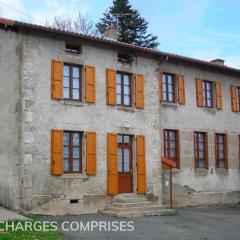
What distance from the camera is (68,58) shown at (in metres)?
17.6

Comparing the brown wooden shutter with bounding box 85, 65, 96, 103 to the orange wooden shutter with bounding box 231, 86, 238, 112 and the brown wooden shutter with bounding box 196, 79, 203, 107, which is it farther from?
the orange wooden shutter with bounding box 231, 86, 238, 112

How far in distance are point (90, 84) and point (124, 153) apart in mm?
3016

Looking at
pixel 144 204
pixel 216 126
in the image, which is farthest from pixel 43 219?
pixel 216 126

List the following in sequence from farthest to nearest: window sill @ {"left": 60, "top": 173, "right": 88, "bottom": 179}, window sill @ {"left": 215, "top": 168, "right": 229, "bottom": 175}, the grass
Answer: window sill @ {"left": 215, "top": 168, "right": 229, "bottom": 175}, window sill @ {"left": 60, "top": 173, "right": 88, "bottom": 179}, the grass

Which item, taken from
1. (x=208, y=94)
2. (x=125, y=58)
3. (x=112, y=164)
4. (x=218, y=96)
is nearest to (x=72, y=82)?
(x=125, y=58)

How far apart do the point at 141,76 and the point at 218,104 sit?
16.7 feet

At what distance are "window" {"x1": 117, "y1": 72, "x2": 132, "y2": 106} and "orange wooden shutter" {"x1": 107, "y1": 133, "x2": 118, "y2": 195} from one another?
1485mm

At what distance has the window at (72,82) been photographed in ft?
57.5

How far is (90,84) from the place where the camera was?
A: 17.9 m

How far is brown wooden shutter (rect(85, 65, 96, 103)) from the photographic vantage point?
17.8 metres

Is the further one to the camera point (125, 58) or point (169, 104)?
point (169, 104)

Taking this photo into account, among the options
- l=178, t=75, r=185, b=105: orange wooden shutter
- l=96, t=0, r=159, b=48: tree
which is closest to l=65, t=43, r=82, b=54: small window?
l=178, t=75, r=185, b=105: orange wooden shutter

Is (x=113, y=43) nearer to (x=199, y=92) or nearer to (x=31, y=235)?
(x=199, y=92)

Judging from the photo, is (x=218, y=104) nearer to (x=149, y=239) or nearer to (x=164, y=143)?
(x=164, y=143)
